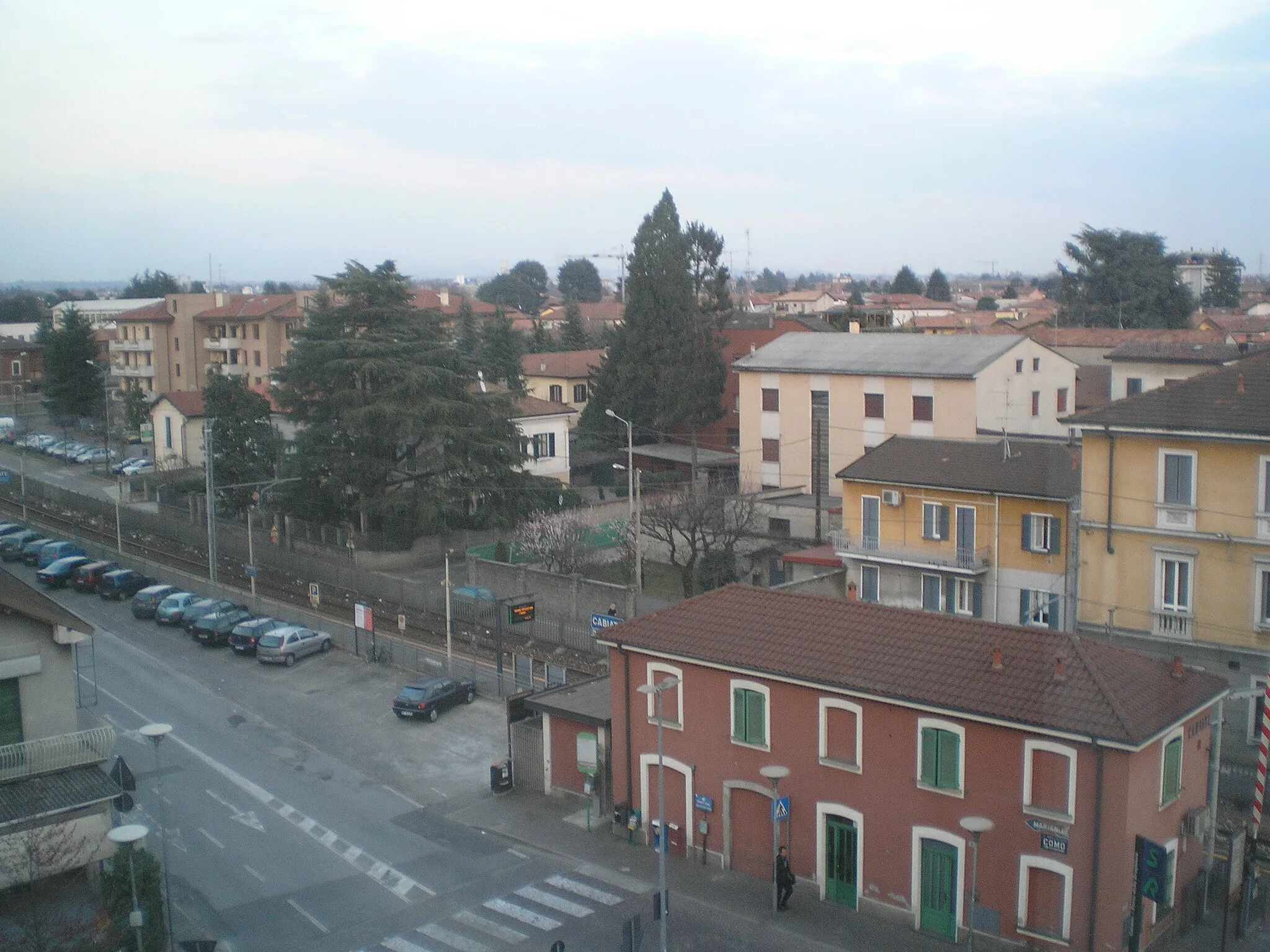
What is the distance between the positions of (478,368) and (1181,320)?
47290 mm

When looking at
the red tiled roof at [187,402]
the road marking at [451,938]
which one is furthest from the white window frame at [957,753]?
the red tiled roof at [187,402]

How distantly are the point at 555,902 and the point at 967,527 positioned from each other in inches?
635

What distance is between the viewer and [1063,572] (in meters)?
27.0

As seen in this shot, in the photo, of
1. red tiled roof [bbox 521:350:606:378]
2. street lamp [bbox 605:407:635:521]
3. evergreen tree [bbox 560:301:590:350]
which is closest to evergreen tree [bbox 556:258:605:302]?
evergreen tree [bbox 560:301:590:350]

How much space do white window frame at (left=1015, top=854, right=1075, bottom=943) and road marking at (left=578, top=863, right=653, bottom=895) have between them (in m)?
5.14

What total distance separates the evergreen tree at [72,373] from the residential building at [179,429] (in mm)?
10645

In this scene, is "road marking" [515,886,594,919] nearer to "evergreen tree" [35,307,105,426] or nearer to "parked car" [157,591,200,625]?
"parked car" [157,591,200,625]

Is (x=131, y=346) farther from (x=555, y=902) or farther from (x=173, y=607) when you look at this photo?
(x=555, y=902)

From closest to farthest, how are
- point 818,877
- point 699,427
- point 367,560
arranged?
point 818,877, point 367,560, point 699,427

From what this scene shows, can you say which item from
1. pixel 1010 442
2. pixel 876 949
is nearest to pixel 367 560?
pixel 1010 442

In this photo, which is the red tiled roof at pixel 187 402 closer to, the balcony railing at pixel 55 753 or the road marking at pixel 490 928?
the balcony railing at pixel 55 753

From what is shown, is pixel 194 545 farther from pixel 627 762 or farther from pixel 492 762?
pixel 627 762

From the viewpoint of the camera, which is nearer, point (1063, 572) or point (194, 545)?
point (1063, 572)

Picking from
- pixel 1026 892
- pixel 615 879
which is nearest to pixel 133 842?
pixel 615 879
